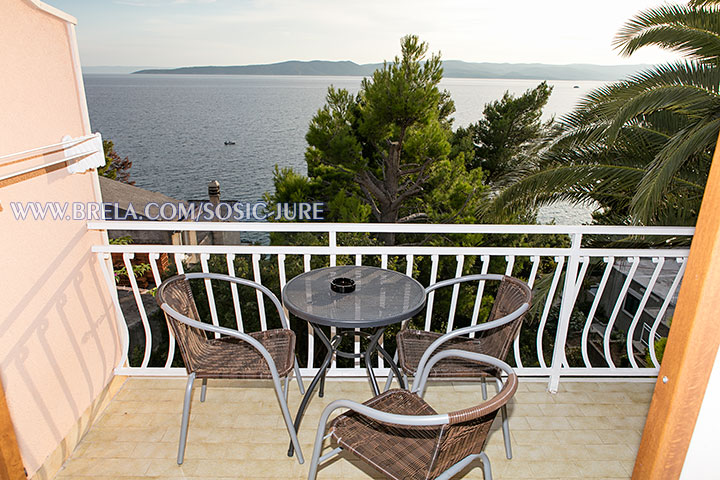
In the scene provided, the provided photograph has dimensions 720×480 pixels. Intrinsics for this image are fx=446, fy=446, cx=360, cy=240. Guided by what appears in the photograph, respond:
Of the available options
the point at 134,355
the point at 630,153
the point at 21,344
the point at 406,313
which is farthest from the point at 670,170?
the point at 134,355

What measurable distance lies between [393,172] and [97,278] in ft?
37.9

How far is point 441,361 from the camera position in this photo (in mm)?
2438

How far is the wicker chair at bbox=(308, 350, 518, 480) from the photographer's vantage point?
1503 mm

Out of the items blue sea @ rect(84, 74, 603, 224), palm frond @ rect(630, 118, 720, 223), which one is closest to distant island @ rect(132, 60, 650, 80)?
blue sea @ rect(84, 74, 603, 224)

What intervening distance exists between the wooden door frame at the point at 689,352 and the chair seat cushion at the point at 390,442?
2.56ft

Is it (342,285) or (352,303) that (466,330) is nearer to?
(352,303)

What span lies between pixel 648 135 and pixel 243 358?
5.50 metres

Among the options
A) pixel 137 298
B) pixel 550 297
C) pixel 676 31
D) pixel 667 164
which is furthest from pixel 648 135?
pixel 137 298

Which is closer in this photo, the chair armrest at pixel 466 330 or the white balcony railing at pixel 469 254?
the chair armrest at pixel 466 330

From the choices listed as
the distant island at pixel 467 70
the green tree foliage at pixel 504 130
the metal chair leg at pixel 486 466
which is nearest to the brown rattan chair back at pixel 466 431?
the metal chair leg at pixel 486 466

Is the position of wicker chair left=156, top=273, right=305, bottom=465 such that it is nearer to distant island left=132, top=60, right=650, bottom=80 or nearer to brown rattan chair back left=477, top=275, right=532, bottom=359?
brown rattan chair back left=477, top=275, right=532, bottom=359

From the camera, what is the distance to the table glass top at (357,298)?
2219mm

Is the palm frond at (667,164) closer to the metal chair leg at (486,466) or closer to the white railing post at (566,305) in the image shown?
the white railing post at (566,305)

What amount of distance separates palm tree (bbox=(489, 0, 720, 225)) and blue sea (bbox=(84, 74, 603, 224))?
2.82ft
